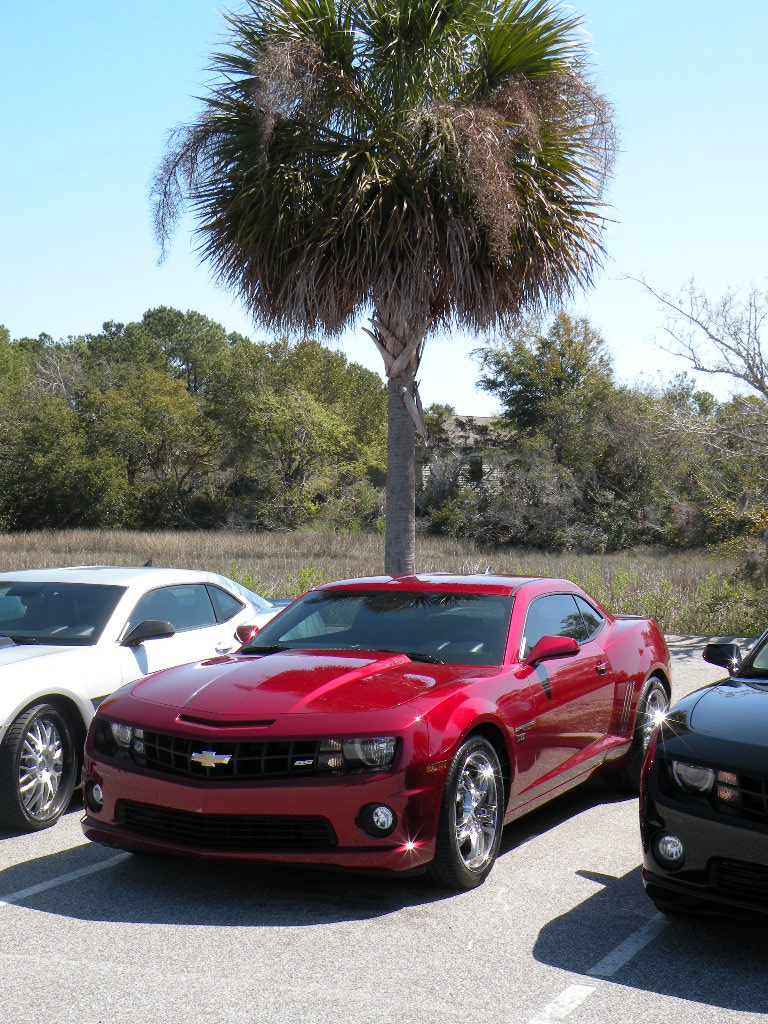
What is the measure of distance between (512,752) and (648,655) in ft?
7.27

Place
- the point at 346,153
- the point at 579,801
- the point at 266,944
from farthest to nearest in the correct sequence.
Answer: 1. the point at 346,153
2. the point at 579,801
3. the point at 266,944

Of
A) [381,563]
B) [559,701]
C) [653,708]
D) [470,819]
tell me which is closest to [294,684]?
[470,819]

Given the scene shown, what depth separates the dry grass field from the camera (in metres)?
15.7

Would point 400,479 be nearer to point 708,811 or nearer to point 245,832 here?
point 245,832

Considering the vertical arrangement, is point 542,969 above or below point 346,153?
below

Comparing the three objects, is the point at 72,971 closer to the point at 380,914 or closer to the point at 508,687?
the point at 380,914

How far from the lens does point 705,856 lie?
4.09 meters

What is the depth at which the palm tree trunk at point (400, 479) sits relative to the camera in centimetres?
1230

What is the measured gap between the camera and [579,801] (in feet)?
21.7

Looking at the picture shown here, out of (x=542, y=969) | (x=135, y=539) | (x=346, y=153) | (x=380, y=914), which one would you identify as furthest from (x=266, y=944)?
(x=135, y=539)

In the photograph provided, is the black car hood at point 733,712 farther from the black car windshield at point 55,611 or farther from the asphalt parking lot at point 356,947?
the black car windshield at point 55,611

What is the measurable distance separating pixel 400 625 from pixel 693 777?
2.08m

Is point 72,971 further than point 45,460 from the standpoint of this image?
No

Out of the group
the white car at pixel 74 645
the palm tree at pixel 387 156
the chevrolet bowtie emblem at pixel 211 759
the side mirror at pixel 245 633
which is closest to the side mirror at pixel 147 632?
the white car at pixel 74 645
